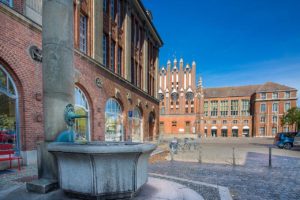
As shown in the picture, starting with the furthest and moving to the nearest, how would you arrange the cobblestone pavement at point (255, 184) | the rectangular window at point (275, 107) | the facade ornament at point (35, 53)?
the rectangular window at point (275, 107) → the facade ornament at point (35, 53) → the cobblestone pavement at point (255, 184)

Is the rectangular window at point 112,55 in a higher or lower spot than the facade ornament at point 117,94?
higher

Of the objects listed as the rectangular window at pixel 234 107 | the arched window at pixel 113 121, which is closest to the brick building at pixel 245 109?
the rectangular window at pixel 234 107

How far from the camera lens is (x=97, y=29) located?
499 inches

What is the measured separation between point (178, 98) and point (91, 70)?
42174mm

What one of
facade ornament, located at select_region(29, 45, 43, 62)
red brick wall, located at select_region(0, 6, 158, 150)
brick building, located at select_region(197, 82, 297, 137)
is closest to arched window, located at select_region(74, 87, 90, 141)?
red brick wall, located at select_region(0, 6, 158, 150)

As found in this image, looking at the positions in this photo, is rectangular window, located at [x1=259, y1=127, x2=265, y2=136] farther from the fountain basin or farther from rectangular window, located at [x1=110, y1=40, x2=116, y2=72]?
the fountain basin

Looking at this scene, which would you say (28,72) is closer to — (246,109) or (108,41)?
(108,41)

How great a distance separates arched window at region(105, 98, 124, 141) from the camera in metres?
14.2

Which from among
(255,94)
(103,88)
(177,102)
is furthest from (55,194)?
(255,94)

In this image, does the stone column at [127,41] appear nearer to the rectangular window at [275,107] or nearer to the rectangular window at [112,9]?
the rectangular window at [112,9]

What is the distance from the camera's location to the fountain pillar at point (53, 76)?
3.77 meters

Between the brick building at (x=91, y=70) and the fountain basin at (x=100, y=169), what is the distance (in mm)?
5413

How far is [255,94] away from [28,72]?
61992 millimetres

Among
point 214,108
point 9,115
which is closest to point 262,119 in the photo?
point 214,108
